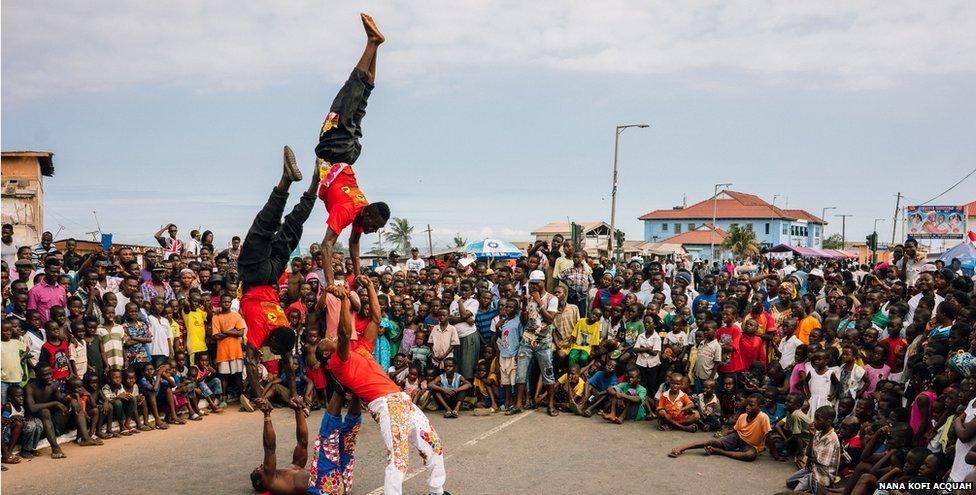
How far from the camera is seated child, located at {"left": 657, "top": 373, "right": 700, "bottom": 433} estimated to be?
30.2ft

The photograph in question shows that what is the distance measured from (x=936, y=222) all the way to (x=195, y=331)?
1430 inches

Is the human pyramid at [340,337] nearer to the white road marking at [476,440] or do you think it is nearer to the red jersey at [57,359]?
the white road marking at [476,440]

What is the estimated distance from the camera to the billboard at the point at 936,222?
36781 millimetres

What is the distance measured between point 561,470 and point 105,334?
17.7ft

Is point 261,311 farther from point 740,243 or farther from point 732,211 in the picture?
point 732,211

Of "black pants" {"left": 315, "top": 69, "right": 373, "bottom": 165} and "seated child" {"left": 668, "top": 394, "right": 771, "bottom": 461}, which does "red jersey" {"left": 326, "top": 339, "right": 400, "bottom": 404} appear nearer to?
"black pants" {"left": 315, "top": 69, "right": 373, "bottom": 165}

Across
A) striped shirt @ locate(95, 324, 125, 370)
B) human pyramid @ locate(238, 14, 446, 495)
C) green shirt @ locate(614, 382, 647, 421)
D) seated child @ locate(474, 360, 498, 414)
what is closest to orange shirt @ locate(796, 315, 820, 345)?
green shirt @ locate(614, 382, 647, 421)

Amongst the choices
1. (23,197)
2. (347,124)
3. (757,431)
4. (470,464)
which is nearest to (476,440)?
(470,464)

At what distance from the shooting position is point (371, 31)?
6.21 metres

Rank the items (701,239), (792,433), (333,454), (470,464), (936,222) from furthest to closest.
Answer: (701,239) → (936,222) → (792,433) → (470,464) → (333,454)

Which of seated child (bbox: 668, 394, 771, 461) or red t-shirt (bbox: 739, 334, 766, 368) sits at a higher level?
red t-shirt (bbox: 739, 334, 766, 368)

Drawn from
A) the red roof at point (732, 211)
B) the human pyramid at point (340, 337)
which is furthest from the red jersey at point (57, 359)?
the red roof at point (732, 211)

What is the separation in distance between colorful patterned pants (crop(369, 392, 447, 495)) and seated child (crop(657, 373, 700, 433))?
416cm

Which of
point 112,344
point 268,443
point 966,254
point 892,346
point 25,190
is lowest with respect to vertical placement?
point 268,443
